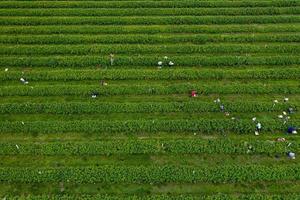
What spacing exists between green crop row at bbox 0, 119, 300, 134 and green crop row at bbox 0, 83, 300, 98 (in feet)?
4.86

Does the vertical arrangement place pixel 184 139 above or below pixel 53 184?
above

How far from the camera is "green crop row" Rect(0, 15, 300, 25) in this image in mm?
16438

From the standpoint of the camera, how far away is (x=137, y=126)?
12.1 meters

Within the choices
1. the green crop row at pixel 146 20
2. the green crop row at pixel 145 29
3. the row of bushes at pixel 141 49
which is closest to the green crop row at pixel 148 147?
the row of bushes at pixel 141 49

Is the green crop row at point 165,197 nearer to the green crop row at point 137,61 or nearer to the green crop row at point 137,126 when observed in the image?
the green crop row at point 137,126

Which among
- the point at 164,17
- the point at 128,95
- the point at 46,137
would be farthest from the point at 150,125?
the point at 164,17

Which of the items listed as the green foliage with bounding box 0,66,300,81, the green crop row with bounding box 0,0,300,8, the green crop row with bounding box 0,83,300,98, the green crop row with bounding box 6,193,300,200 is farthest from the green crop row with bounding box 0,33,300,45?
the green crop row with bounding box 6,193,300,200

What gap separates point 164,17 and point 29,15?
21.6 feet

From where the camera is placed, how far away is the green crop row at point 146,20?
16.4 m

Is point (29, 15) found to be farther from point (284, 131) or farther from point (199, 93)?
point (284, 131)

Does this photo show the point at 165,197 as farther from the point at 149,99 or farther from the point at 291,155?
the point at 291,155

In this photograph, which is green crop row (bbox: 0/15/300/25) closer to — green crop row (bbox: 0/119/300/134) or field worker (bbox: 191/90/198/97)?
field worker (bbox: 191/90/198/97)

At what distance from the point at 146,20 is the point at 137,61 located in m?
2.99

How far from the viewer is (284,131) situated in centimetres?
1217
